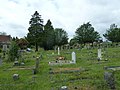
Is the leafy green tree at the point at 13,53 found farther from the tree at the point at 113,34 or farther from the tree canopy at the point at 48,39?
the tree at the point at 113,34

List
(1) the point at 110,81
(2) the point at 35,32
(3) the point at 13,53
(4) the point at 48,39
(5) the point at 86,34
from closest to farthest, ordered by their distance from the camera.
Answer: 1. (1) the point at 110,81
2. (3) the point at 13,53
3. (2) the point at 35,32
4. (4) the point at 48,39
5. (5) the point at 86,34

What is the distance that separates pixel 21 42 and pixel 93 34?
3268 cm

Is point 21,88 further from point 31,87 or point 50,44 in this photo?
point 50,44

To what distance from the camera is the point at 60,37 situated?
74.5 metres

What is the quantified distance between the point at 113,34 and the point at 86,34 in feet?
31.3

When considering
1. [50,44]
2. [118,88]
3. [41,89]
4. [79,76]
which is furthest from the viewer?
[50,44]

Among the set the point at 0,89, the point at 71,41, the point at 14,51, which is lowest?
the point at 0,89

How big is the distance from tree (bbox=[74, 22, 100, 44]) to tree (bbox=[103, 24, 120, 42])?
172 inches

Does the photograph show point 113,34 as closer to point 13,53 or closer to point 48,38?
point 48,38

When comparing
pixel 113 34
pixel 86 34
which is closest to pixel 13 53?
pixel 113 34

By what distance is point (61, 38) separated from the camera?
7475 centimetres

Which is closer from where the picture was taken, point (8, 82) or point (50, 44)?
point (8, 82)

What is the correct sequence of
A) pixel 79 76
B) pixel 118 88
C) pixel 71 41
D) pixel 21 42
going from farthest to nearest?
pixel 71 41 < pixel 21 42 < pixel 79 76 < pixel 118 88

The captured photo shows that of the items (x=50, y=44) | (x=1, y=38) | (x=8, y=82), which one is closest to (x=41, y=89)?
(x=8, y=82)
